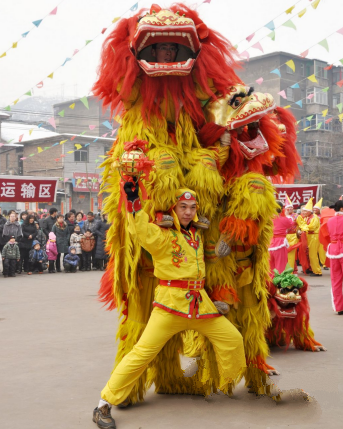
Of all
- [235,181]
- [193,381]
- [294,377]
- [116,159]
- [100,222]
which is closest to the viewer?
[116,159]

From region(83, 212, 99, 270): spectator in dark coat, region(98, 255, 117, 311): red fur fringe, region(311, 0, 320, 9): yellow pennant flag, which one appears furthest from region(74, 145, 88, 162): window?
region(98, 255, 117, 311): red fur fringe

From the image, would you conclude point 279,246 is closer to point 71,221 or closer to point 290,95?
point 71,221

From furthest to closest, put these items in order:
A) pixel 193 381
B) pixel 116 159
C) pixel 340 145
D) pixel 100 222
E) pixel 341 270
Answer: pixel 340 145 < pixel 100 222 < pixel 341 270 < pixel 193 381 < pixel 116 159

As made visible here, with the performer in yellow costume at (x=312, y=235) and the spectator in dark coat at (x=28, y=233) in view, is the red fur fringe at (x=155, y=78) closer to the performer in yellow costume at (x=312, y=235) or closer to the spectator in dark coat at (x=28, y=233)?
the spectator in dark coat at (x=28, y=233)

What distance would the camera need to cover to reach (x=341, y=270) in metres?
7.35

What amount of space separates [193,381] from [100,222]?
387 inches

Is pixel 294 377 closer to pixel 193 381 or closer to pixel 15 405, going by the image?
pixel 193 381

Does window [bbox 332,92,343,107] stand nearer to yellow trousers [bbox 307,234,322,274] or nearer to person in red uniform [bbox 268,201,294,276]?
yellow trousers [bbox 307,234,322,274]

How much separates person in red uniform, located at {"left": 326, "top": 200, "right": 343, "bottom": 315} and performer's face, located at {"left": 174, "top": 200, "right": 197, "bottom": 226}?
176 inches

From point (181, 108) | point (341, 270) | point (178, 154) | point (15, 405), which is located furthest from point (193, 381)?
point (341, 270)

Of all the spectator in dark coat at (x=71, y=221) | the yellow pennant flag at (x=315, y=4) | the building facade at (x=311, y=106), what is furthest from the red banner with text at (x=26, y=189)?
the building facade at (x=311, y=106)

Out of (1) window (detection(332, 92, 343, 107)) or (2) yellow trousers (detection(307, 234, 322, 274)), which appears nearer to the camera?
(2) yellow trousers (detection(307, 234, 322, 274))

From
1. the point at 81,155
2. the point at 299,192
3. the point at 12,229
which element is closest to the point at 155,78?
the point at 12,229

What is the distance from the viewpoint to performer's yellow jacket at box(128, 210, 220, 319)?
10.8 feet
